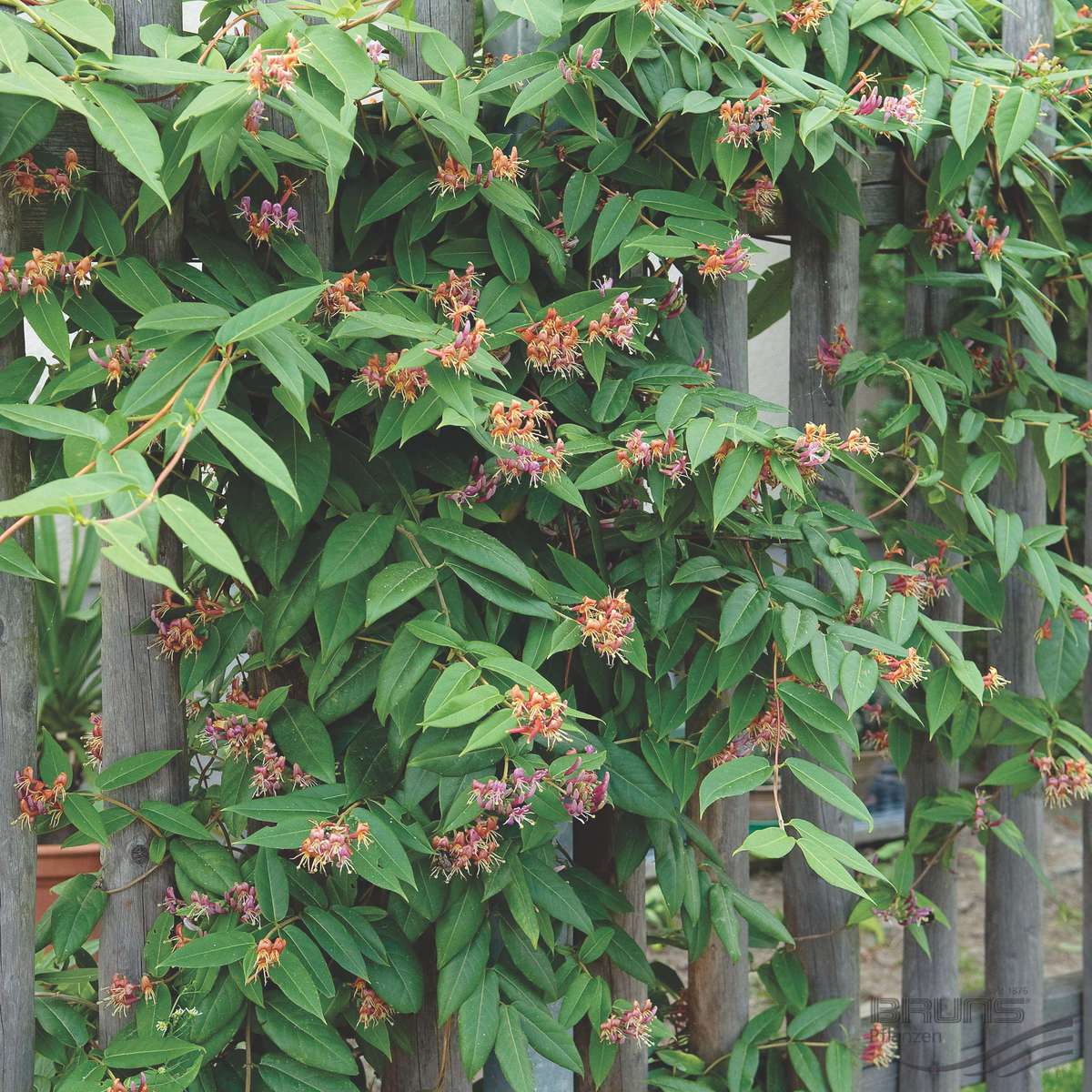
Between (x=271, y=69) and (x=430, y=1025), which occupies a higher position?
(x=271, y=69)

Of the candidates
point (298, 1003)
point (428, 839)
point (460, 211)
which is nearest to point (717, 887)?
point (428, 839)

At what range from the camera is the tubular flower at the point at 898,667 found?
149 cm

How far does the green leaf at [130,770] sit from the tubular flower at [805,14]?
1237 millimetres

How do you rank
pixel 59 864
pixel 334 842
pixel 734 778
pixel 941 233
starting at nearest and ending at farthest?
pixel 334 842
pixel 734 778
pixel 941 233
pixel 59 864

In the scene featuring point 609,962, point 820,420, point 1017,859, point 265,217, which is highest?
point 265,217

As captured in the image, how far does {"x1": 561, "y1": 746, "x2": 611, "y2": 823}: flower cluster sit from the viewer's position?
1395mm

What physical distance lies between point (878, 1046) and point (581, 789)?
1036 mm

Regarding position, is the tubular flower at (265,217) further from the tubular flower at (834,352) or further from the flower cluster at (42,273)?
the tubular flower at (834,352)

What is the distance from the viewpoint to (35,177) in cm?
138

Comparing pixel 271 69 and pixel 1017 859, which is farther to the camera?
pixel 1017 859

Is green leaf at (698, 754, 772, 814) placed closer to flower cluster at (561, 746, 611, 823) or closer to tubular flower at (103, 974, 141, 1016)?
flower cluster at (561, 746, 611, 823)

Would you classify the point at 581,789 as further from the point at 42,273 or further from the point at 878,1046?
the point at 878,1046

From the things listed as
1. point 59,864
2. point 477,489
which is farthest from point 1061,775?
point 59,864

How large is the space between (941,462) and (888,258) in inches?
95.4
